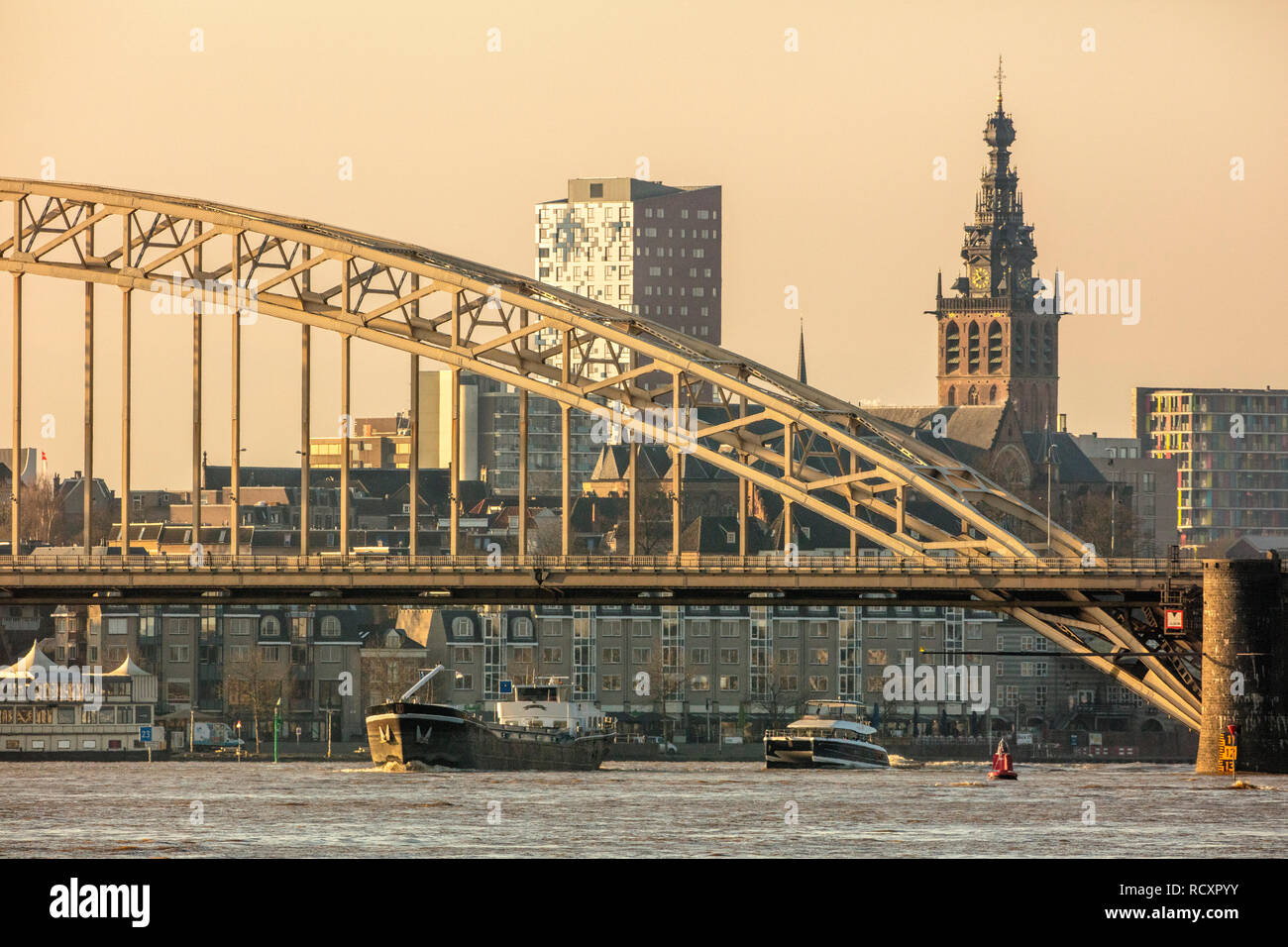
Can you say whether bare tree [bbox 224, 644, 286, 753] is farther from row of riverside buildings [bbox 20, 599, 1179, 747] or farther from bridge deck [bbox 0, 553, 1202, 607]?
bridge deck [bbox 0, 553, 1202, 607]

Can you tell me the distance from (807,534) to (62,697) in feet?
200

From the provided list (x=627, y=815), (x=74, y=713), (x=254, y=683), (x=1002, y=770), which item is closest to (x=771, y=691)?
(x=254, y=683)

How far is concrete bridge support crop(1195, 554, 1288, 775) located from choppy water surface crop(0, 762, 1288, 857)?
1.77m

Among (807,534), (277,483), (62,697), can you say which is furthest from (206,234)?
(277,483)

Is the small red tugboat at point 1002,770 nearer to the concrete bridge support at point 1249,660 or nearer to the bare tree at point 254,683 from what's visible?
the concrete bridge support at point 1249,660

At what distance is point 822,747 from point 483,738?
1569cm

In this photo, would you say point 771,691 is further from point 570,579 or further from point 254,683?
point 570,579

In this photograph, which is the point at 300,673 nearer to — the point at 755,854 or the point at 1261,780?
the point at 1261,780

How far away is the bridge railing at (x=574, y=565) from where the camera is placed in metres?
80.3

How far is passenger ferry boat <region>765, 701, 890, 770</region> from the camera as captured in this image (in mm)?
102188

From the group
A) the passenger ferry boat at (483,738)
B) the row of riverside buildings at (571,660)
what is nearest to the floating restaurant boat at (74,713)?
the row of riverside buildings at (571,660)

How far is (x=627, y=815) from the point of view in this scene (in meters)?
62.2

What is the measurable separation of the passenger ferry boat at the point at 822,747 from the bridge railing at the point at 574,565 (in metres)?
19.8
